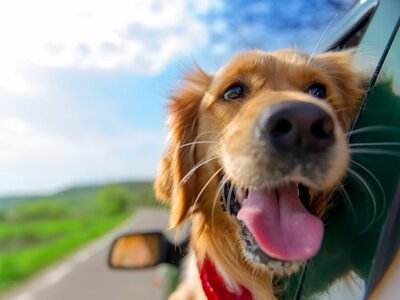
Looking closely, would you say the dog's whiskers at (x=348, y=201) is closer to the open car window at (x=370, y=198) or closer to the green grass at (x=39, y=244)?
the open car window at (x=370, y=198)

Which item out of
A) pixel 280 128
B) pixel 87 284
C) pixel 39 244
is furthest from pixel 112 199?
pixel 280 128

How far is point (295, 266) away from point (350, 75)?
114cm

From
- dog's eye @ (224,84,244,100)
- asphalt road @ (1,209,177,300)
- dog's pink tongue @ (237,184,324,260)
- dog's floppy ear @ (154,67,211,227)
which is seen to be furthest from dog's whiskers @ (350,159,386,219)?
asphalt road @ (1,209,177,300)

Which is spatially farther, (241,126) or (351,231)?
(241,126)

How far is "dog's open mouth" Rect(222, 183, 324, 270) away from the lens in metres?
2.03

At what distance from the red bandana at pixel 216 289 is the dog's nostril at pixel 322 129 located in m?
0.99

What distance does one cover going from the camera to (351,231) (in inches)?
71.2

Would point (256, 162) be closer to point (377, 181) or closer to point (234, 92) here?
point (377, 181)

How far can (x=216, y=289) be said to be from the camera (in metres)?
2.62

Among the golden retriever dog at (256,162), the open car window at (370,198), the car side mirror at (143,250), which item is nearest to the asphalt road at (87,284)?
the car side mirror at (143,250)

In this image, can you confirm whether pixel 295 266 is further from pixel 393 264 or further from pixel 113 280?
pixel 113 280

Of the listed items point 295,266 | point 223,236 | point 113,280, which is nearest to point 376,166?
point 295,266

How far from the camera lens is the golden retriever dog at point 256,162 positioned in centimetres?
197

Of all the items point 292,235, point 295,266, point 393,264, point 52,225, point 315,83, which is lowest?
point 52,225
